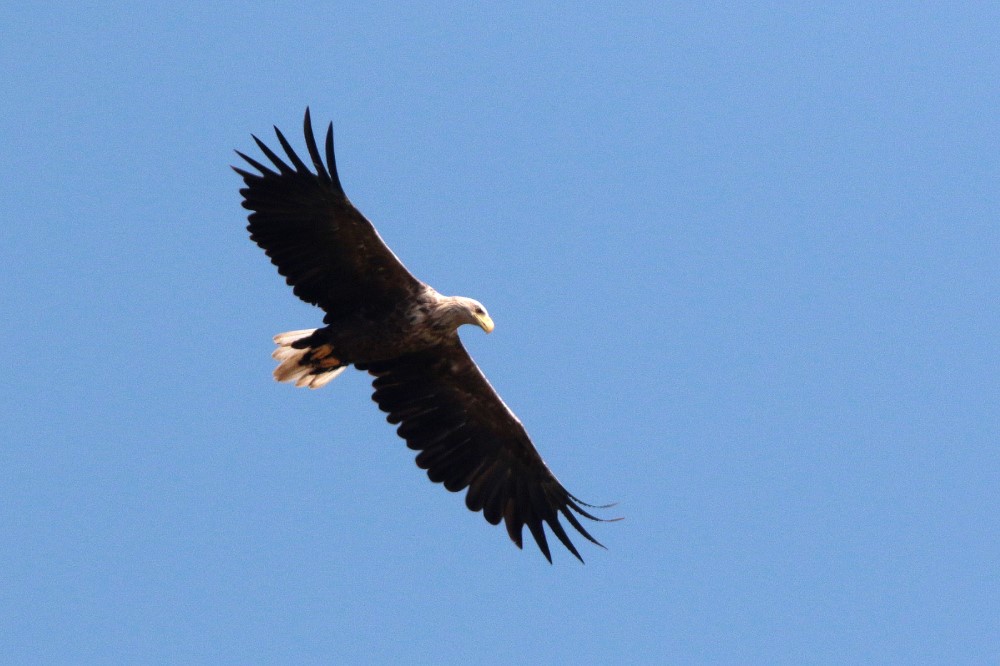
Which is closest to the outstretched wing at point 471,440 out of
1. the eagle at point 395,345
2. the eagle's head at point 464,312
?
the eagle at point 395,345

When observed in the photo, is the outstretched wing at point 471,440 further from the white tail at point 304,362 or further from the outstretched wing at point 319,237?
the outstretched wing at point 319,237

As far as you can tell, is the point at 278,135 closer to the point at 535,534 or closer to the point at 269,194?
the point at 269,194

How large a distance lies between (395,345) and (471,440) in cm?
146

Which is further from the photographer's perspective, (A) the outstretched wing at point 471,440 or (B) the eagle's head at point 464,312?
(A) the outstretched wing at point 471,440

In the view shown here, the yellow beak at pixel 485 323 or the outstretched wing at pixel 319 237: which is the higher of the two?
the yellow beak at pixel 485 323

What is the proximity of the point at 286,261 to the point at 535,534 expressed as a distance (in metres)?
3.41

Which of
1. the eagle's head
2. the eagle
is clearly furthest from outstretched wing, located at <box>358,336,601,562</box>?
the eagle's head

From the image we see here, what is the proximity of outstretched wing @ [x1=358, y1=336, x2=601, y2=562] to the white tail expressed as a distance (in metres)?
0.40

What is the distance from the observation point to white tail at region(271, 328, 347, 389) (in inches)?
497

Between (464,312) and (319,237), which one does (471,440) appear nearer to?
(464,312)

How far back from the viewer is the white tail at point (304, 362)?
12633 mm

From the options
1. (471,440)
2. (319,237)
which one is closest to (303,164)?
(319,237)

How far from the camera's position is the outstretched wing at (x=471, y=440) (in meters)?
13.3

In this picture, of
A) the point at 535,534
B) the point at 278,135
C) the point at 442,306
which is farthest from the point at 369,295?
the point at 535,534
